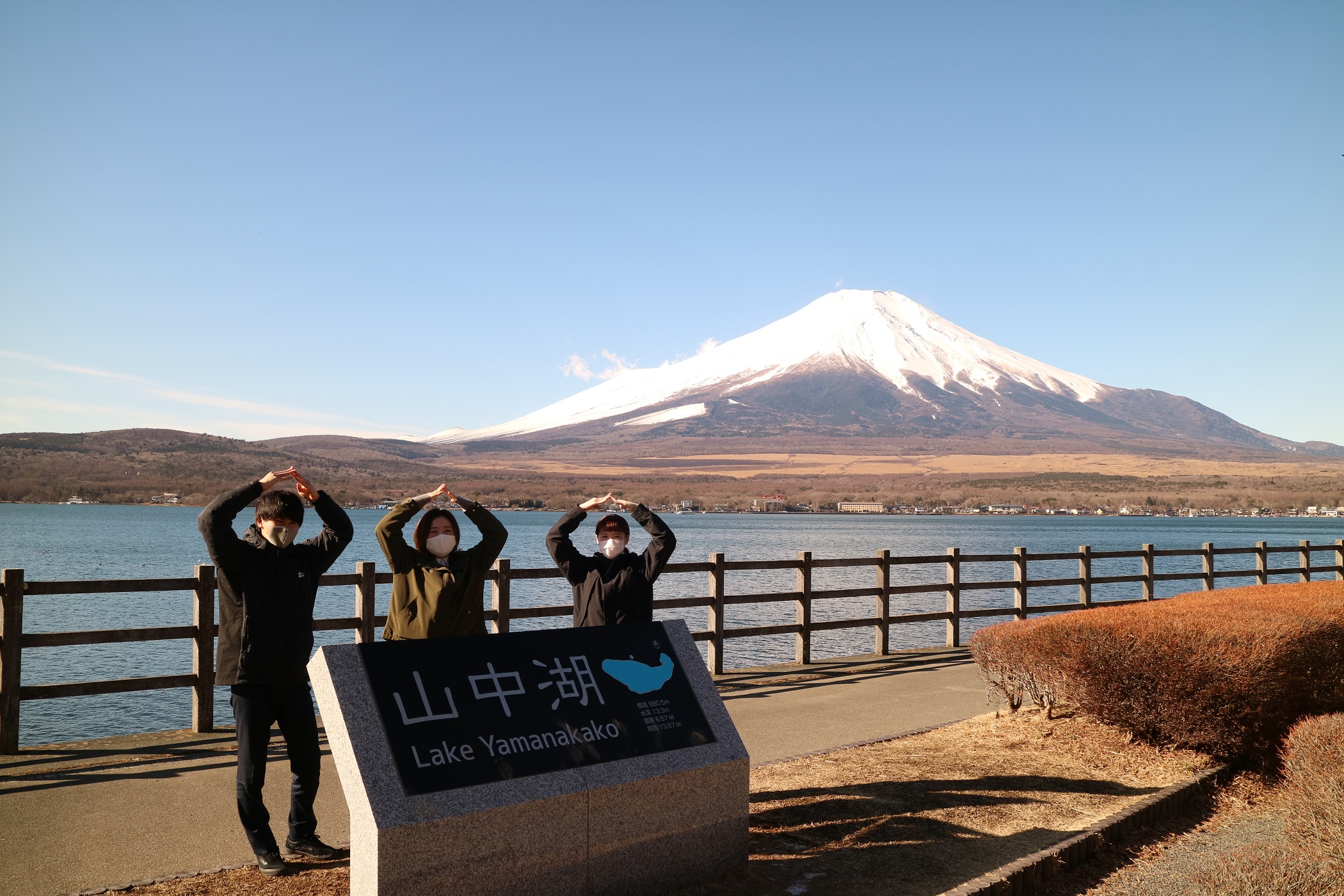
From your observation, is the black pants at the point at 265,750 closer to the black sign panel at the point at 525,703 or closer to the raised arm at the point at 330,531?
the raised arm at the point at 330,531

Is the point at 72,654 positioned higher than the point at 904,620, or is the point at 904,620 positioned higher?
the point at 904,620

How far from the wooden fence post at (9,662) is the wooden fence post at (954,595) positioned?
32.7ft

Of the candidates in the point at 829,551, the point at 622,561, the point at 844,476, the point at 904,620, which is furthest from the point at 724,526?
the point at 622,561

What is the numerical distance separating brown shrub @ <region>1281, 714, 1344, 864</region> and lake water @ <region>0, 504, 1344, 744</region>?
8003 millimetres

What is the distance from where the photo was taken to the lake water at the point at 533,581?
48.6 feet

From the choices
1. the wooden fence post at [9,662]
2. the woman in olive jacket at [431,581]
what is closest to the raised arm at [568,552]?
the woman in olive jacket at [431,581]

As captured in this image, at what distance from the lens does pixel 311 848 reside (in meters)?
4.93

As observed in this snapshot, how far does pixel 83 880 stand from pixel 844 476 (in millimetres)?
186446

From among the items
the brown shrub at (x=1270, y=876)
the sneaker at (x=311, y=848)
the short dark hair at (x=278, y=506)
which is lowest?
the brown shrub at (x=1270, y=876)

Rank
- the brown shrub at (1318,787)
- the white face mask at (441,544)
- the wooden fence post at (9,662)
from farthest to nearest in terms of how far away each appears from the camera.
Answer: the wooden fence post at (9,662) → the white face mask at (441,544) → the brown shrub at (1318,787)

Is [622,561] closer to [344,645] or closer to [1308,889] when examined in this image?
[344,645]

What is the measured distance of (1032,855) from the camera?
16.3 ft

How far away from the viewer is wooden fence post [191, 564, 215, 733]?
25.3ft

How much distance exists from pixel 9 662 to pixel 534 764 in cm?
495
